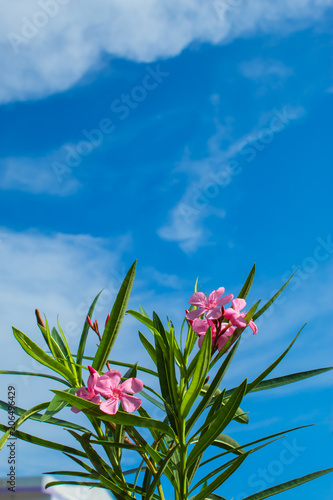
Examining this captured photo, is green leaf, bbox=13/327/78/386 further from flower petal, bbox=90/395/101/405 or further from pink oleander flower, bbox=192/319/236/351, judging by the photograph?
pink oleander flower, bbox=192/319/236/351

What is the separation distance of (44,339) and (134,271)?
1.32 ft

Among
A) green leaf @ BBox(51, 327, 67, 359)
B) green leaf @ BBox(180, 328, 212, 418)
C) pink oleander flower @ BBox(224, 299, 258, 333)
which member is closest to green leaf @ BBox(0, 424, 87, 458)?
green leaf @ BBox(51, 327, 67, 359)

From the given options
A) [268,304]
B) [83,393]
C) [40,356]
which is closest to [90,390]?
[83,393]

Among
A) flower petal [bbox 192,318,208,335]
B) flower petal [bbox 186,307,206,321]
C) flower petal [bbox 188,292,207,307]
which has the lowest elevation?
flower petal [bbox 192,318,208,335]

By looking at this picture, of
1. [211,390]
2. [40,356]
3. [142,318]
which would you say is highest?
[142,318]

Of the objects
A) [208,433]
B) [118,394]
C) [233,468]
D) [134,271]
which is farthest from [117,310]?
[233,468]

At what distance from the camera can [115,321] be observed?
4.56 ft

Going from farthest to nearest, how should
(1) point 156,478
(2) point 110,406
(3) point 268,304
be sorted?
(3) point 268,304, (1) point 156,478, (2) point 110,406

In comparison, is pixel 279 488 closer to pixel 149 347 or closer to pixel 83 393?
pixel 149 347

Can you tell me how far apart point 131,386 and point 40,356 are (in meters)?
0.34

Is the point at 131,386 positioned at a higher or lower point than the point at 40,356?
lower

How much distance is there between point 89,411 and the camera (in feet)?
3.85

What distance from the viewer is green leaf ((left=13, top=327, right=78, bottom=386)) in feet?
4.44

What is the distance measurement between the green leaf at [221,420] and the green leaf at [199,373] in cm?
9
